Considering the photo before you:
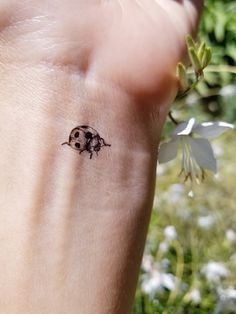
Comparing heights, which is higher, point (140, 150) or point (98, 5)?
point (98, 5)

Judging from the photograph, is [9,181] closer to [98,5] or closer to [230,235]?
[98,5]

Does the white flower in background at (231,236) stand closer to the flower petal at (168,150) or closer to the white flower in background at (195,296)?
the white flower in background at (195,296)

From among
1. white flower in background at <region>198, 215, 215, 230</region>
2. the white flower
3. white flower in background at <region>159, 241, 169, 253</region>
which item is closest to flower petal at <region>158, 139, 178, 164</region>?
the white flower

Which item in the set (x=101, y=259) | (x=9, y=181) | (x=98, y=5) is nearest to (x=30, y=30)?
(x=98, y=5)

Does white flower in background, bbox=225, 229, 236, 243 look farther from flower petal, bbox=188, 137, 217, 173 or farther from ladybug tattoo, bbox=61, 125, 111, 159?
ladybug tattoo, bbox=61, 125, 111, 159

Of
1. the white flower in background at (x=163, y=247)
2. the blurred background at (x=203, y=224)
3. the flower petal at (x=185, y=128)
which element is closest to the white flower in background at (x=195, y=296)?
the blurred background at (x=203, y=224)

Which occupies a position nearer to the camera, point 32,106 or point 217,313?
point 32,106

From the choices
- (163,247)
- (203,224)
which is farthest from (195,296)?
(203,224)

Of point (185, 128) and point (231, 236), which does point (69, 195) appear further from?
point (231, 236)
